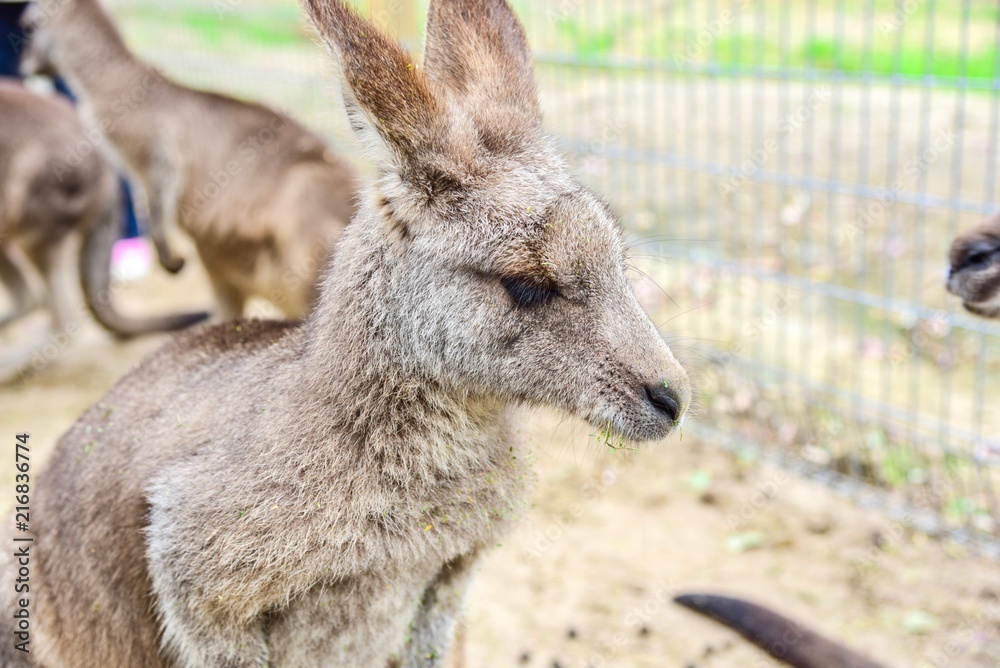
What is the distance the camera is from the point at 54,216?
17.0 ft

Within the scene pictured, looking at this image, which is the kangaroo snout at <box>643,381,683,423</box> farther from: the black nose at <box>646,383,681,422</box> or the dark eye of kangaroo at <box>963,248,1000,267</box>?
the dark eye of kangaroo at <box>963,248,1000,267</box>

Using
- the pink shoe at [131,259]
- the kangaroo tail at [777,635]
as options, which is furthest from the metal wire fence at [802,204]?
the pink shoe at [131,259]

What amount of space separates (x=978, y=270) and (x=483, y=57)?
1.64 m

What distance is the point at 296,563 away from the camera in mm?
1791

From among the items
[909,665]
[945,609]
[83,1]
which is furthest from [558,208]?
[83,1]

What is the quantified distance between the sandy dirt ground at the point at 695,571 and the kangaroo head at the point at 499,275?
1101 mm

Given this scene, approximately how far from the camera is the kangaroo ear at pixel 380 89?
164cm

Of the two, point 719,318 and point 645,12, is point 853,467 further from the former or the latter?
point 645,12

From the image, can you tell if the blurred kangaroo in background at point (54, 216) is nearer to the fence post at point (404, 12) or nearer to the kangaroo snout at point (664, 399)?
the fence post at point (404, 12)

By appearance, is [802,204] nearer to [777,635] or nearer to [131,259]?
[777,635]

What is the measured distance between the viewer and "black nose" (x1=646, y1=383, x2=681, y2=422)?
1.73 meters

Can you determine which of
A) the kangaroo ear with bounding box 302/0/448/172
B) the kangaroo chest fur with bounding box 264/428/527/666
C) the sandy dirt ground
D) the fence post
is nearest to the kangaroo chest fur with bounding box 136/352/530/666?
the kangaroo chest fur with bounding box 264/428/527/666

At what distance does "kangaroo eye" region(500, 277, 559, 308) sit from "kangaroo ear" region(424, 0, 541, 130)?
35cm

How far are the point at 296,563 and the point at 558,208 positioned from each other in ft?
2.57
